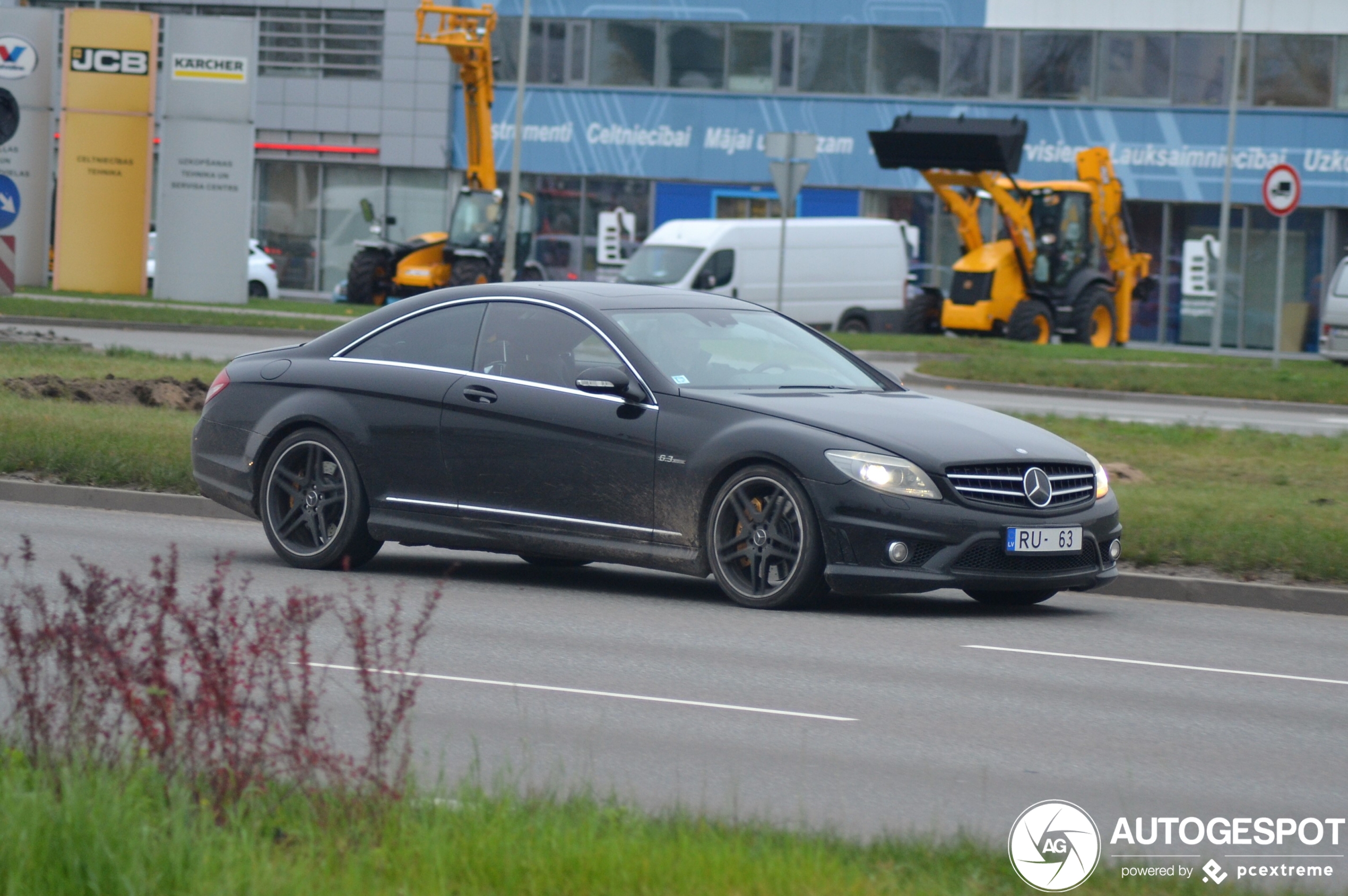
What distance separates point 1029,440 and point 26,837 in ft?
20.7

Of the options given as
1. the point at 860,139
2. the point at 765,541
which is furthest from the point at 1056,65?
the point at 765,541

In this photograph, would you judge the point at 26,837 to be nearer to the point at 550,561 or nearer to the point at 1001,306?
the point at 550,561

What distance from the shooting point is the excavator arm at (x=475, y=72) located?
4228 cm

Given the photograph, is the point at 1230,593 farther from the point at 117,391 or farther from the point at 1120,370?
the point at 1120,370

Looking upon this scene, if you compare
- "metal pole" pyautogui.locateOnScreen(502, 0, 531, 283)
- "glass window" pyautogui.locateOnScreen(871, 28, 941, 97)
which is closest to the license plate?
"metal pole" pyautogui.locateOnScreen(502, 0, 531, 283)

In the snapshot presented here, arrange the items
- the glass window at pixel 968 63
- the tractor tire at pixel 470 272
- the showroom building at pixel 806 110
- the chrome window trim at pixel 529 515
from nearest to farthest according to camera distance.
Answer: the chrome window trim at pixel 529 515 < the tractor tire at pixel 470 272 < the showroom building at pixel 806 110 < the glass window at pixel 968 63

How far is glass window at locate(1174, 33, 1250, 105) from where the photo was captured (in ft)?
157

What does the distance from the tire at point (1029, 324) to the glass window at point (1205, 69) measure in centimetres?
1379

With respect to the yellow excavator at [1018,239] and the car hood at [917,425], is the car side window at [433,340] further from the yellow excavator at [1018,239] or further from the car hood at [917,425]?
the yellow excavator at [1018,239]

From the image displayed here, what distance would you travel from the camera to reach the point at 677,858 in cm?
448

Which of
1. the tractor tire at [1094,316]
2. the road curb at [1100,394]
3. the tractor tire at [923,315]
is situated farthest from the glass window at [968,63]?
the road curb at [1100,394]

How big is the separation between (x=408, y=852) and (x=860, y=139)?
4761 centimetres

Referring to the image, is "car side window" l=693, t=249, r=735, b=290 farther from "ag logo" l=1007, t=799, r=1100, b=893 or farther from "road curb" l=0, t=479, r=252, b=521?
"ag logo" l=1007, t=799, r=1100, b=893

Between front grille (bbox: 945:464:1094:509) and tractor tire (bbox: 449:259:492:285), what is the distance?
100 feet
